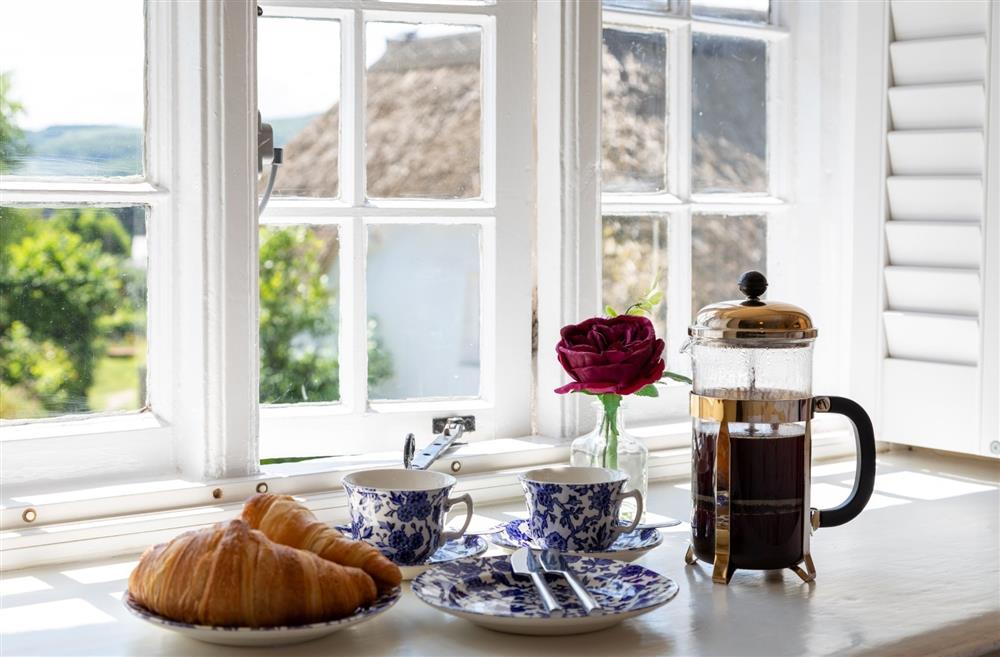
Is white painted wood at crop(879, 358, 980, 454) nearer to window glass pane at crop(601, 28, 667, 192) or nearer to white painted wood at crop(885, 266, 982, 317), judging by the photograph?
white painted wood at crop(885, 266, 982, 317)

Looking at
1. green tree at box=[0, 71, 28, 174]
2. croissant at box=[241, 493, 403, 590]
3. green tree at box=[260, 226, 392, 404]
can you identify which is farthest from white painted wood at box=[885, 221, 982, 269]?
green tree at box=[260, 226, 392, 404]

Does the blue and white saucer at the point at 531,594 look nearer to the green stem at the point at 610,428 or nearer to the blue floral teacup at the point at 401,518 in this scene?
the blue floral teacup at the point at 401,518

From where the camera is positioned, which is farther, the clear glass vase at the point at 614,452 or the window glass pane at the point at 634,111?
the window glass pane at the point at 634,111

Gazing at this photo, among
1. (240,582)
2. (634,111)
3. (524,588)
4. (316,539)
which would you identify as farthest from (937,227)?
(240,582)

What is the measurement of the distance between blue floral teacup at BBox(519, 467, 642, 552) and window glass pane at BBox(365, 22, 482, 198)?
630 millimetres

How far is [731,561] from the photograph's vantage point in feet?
4.23

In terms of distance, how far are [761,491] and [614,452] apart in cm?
27

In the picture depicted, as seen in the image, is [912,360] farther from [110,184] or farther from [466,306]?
[110,184]

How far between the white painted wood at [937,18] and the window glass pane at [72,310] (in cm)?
122

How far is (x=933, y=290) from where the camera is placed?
75.9 inches

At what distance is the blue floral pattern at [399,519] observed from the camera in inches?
49.1

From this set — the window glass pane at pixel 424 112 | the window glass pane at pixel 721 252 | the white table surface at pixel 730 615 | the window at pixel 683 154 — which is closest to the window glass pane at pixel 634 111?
the window at pixel 683 154

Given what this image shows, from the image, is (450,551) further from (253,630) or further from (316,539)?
(253,630)

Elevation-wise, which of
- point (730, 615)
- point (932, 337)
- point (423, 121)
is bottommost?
point (730, 615)
